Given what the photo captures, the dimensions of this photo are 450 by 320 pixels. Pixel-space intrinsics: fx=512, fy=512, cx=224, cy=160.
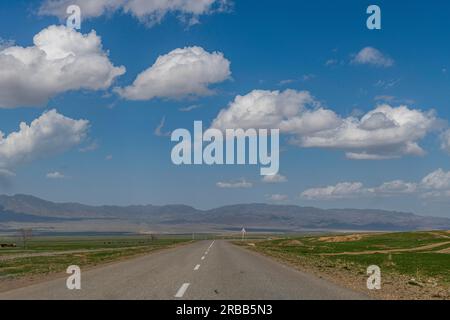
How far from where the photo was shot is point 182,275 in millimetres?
21562

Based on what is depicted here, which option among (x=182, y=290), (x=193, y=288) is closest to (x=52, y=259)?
(x=193, y=288)

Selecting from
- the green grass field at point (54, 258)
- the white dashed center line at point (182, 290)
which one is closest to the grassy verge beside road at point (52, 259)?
the green grass field at point (54, 258)

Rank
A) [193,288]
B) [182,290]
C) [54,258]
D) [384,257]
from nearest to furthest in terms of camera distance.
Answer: [182,290], [193,288], [384,257], [54,258]

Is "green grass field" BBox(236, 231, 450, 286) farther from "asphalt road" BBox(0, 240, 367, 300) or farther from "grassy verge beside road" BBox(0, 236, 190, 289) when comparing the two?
"grassy verge beside road" BBox(0, 236, 190, 289)

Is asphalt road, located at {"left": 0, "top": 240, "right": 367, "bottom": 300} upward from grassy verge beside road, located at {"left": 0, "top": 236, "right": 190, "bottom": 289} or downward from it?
upward

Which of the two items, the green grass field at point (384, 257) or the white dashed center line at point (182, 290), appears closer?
the white dashed center line at point (182, 290)

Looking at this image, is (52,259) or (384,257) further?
(52,259)

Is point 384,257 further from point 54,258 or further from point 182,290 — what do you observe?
point 182,290

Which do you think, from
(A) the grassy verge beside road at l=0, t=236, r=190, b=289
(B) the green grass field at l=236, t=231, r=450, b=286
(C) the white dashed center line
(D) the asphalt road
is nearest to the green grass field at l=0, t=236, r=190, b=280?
(A) the grassy verge beside road at l=0, t=236, r=190, b=289

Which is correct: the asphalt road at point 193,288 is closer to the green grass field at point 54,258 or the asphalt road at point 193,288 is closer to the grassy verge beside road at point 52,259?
the grassy verge beside road at point 52,259
